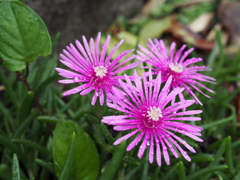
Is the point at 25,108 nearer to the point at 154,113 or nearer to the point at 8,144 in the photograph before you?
the point at 8,144

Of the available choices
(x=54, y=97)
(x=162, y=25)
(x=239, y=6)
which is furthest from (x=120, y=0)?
(x=54, y=97)

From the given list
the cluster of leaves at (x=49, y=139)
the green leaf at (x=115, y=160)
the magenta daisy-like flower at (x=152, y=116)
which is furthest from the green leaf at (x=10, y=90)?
the green leaf at (x=115, y=160)

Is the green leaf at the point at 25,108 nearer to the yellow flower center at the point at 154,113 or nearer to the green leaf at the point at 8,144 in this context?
the green leaf at the point at 8,144

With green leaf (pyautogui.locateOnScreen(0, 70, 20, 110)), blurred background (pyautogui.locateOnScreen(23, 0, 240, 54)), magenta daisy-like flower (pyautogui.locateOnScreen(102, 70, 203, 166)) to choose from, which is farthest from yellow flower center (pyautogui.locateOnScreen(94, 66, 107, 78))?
blurred background (pyautogui.locateOnScreen(23, 0, 240, 54))

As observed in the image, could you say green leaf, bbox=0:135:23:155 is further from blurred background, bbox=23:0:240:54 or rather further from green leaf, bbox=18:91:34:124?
blurred background, bbox=23:0:240:54

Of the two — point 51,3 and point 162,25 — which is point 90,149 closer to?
point 51,3

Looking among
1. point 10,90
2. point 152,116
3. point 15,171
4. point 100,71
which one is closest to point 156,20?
point 10,90
